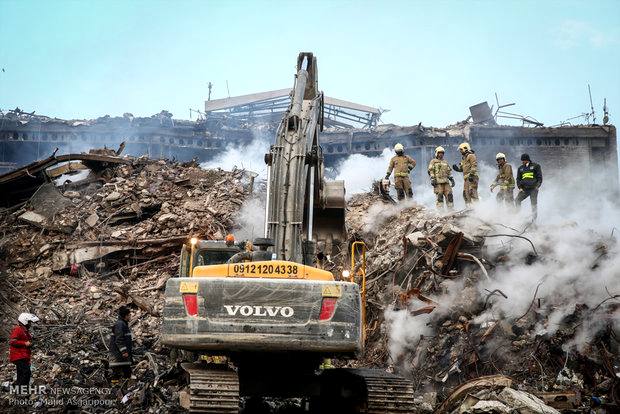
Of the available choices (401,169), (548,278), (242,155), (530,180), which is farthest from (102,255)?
(242,155)

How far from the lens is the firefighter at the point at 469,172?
54.2 feet

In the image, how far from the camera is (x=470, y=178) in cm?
1670

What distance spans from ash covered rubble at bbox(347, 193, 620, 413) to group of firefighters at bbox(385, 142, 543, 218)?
160 centimetres

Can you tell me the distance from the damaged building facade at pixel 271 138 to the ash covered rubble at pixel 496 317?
50.9 feet

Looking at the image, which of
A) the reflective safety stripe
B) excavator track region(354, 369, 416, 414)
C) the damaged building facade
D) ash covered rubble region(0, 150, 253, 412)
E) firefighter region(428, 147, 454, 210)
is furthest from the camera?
the damaged building facade

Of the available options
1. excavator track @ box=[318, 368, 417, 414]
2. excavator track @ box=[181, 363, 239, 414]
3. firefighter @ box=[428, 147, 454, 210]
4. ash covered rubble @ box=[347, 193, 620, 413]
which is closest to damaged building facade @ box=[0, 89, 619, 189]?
firefighter @ box=[428, 147, 454, 210]

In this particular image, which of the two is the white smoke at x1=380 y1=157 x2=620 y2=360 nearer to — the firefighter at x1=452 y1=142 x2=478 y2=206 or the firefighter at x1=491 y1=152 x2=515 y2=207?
the firefighter at x1=491 y1=152 x2=515 y2=207

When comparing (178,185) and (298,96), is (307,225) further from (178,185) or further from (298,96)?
(178,185)

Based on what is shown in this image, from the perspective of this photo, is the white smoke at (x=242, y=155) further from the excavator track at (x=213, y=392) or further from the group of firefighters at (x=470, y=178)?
the excavator track at (x=213, y=392)

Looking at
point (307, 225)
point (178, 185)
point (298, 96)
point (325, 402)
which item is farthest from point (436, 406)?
point (178, 185)

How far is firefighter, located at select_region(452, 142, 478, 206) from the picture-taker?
1652 cm

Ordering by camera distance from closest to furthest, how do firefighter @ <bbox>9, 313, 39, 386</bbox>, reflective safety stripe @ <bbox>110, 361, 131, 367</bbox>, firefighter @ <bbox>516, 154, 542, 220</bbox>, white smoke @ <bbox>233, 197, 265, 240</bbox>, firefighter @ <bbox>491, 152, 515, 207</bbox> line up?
firefighter @ <bbox>9, 313, 39, 386</bbox>
reflective safety stripe @ <bbox>110, 361, 131, 367</bbox>
firefighter @ <bbox>516, 154, 542, 220</bbox>
firefighter @ <bbox>491, 152, 515, 207</bbox>
white smoke @ <bbox>233, 197, 265, 240</bbox>

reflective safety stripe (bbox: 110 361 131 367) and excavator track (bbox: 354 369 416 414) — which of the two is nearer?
excavator track (bbox: 354 369 416 414)

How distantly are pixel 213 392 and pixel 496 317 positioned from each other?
6.01m
